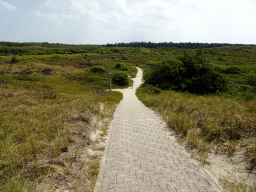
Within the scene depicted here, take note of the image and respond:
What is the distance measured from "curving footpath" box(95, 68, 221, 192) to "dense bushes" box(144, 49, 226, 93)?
13.8m

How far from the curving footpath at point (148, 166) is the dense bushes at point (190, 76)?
45.3 feet

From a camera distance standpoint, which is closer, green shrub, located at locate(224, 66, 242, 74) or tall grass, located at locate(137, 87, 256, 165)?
tall grass, located at locate(137, 87, 256, 165)

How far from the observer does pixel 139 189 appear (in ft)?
11.5

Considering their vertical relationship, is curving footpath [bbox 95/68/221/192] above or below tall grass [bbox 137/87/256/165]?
below

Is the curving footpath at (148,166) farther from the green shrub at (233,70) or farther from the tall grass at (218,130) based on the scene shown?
the green shrub at (233,70)

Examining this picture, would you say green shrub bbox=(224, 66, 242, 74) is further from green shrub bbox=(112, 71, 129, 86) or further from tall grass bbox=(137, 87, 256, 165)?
tall grass bbox=(137, 87, 256, 165)

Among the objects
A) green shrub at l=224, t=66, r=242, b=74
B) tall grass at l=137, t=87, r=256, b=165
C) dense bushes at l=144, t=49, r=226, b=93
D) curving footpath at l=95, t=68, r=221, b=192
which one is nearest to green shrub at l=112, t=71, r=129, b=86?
dense bushes at l=144, t=49, r=226, b=93

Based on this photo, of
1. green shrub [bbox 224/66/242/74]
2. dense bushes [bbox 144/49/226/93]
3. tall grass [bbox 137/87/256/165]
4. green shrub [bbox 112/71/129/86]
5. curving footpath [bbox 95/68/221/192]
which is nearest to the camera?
curving footpath [bbox 95/68/221/192]

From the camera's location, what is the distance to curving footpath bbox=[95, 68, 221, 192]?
3.58 metres

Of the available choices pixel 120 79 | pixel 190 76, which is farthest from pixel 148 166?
pixel 120 79

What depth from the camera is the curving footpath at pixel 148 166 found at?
358cm

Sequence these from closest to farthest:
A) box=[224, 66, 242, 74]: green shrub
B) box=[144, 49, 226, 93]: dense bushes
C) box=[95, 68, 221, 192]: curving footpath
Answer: box=[95, 68, 221, 192]: curving footpath, box=[144, 49, 226, 93]: dense bushes, box=[224, 66, 242, 74]: green shrub

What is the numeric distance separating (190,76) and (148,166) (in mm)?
17634

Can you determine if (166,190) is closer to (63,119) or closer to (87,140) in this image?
(87,140)
